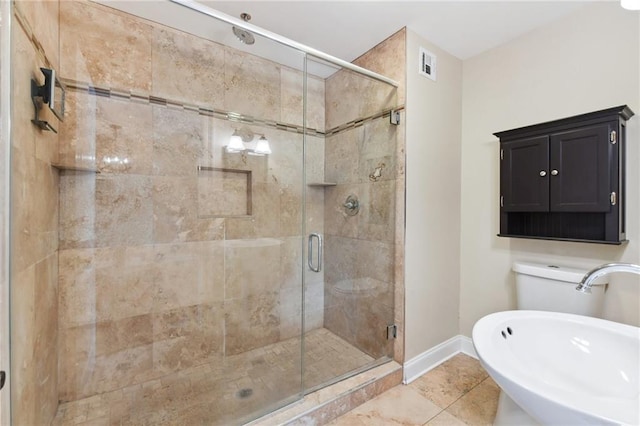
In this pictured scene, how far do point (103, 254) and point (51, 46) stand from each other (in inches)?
43.8

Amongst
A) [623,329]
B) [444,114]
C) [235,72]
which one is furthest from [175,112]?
[623,329]

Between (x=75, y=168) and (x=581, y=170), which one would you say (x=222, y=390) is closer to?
(x=75, y=168)

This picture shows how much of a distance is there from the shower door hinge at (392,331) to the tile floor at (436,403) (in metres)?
0.31

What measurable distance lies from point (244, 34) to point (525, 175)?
2.04 metres

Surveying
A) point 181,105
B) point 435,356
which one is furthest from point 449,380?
point 181,105

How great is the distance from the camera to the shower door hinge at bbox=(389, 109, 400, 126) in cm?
197

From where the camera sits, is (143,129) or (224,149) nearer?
(143,129)

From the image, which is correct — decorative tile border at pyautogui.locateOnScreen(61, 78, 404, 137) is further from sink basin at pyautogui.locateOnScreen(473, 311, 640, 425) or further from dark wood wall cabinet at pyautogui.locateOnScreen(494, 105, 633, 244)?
sink basin at pyautogui.locateOnScreen(473, 311, 640, 425)

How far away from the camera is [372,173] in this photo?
218cm

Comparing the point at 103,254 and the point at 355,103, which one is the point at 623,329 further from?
the point at 103,254

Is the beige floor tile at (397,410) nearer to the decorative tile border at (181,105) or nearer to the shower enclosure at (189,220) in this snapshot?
the shower enclosure at (189,220)

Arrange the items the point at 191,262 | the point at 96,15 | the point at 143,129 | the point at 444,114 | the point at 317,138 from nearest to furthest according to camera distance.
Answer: the point at 96,15 → the point at 143,129 → the point at 191,262 → the point at 444,114 → the point at 317,138

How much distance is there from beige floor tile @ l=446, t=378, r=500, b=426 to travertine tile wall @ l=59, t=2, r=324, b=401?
1.18m

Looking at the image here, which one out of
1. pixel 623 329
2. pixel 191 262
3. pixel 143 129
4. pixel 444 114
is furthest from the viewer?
pixel 444 114
